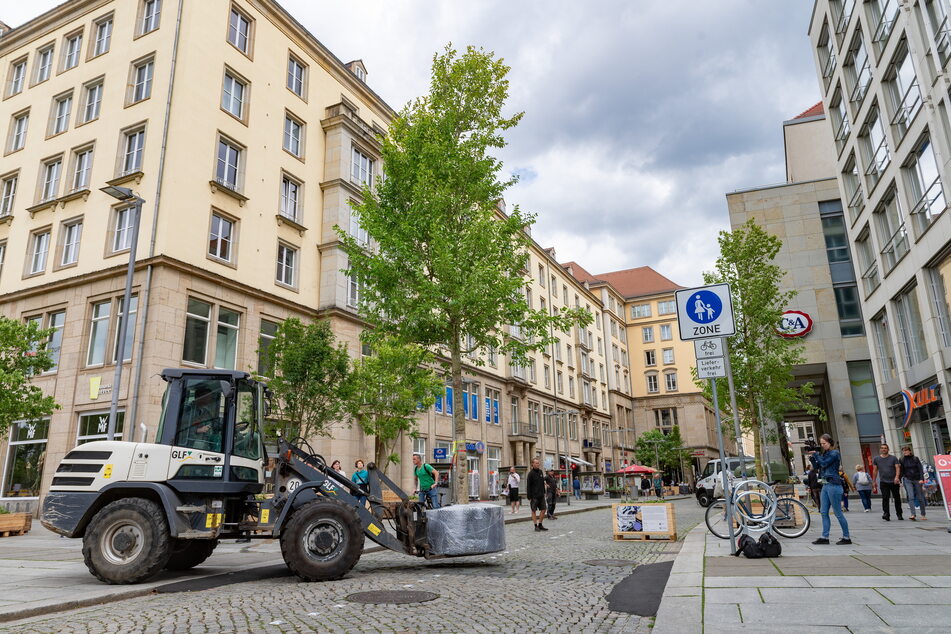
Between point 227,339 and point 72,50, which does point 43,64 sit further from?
point 227,339

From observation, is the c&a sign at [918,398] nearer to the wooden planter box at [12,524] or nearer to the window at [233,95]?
the wooden planter box at [12,524]

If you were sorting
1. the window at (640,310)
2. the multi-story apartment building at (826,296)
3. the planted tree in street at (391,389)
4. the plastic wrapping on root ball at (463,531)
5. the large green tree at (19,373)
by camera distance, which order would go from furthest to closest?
1. the window at (640,310)
2. the multi-story apartment building at (826,296)
3. the planted tree in street at (391,389)
4. the large green tree at (19,373)
5. the plastic wrapping on root ball at (463,531)

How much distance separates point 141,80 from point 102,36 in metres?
4.47

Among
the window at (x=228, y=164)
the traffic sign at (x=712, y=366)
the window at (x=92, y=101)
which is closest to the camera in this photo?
the traffic sign at (x=712, y=366)

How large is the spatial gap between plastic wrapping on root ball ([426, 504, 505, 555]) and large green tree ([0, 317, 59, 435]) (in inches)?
583

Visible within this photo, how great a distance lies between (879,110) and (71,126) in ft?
106

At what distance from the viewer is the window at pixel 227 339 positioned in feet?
80.6

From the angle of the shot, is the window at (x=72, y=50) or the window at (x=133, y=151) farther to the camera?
the window at (x=72, y=50)

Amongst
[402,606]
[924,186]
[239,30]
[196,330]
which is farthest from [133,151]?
[924,186]

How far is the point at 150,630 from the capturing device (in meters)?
5.65

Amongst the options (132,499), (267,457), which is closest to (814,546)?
(267,457)

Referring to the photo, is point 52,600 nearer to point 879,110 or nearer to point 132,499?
point 132,499

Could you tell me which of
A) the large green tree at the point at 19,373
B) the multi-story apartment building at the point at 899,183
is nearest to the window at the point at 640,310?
the multi-story apartment building at the point at 899,183

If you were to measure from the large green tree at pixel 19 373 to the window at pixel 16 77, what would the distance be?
17443 millimetres
